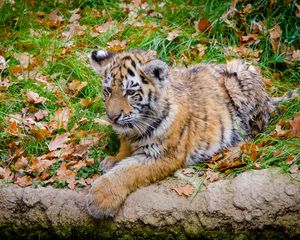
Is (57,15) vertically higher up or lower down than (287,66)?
higher up

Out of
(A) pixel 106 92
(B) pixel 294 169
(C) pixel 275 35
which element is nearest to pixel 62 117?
(A) pixel 106 92

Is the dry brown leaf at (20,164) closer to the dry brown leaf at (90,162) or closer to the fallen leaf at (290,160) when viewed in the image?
the dry brown leaf at (90,162)

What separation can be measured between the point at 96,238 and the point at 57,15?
429 cm

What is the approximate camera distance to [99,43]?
7.53 m

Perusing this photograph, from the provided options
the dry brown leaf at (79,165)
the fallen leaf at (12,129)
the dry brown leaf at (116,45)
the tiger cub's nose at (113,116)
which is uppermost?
the tiger cub's nose at (113,116)

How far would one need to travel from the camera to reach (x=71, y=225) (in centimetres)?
495

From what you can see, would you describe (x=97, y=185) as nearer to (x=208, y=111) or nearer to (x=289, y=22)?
(x=208, y=111)

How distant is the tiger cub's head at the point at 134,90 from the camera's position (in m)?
4.97

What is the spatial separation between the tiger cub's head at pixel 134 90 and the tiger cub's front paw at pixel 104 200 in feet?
1.87

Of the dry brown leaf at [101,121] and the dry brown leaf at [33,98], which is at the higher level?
the dry brown leaf at [33,98]

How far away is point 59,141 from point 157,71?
152 centimetres

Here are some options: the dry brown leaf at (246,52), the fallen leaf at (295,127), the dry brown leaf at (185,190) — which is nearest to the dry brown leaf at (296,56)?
the dry brown leaf at (246,52)

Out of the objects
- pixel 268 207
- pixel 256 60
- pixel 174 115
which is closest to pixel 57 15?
pixel 256 60

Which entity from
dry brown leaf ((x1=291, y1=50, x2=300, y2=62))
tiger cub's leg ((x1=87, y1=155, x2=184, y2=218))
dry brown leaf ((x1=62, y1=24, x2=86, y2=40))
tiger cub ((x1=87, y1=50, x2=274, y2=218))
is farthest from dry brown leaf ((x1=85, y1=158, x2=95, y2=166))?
dry brown leaf ((x1=291, y1=50, x2=300, y2=62))
